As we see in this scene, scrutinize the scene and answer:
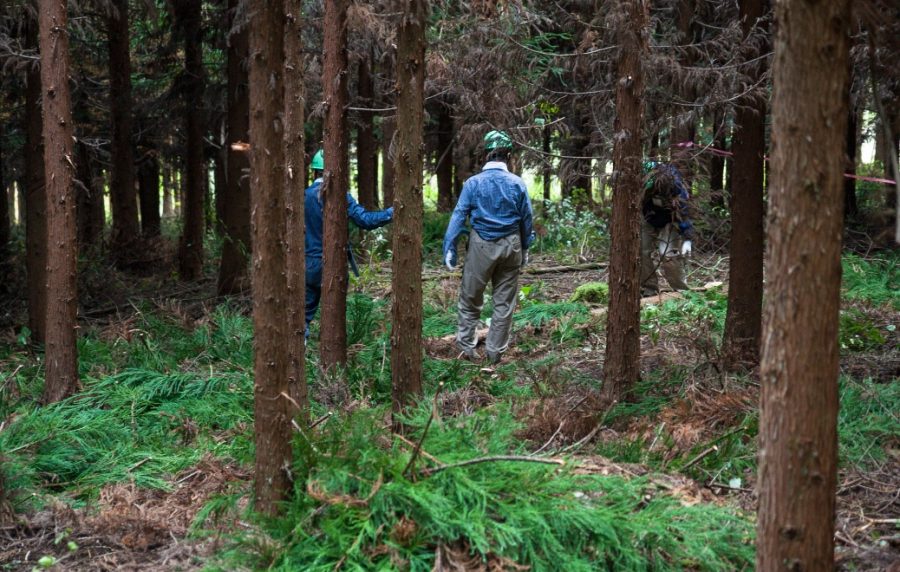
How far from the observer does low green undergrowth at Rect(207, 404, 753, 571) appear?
13.0 ft

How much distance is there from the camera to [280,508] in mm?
4438

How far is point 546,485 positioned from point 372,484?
877mm

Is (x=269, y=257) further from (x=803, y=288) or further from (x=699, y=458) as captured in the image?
(x=699, y=458)

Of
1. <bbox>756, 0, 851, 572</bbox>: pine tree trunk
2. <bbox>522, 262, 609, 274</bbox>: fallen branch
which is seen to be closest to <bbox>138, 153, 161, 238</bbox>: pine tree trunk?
<bbox>522, 262, 609, 274</bbox>: fallen branch

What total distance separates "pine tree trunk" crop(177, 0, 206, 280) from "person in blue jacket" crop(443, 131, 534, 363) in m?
7.76

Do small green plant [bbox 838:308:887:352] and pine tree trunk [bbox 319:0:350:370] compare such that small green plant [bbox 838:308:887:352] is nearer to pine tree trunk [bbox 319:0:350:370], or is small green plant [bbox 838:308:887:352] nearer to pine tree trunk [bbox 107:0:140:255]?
pine tree trunk [bbox 319:0:350:370]

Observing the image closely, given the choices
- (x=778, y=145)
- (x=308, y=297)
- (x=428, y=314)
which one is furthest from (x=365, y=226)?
(x=778, y=145)

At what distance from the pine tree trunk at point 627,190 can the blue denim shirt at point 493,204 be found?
2.22 meters

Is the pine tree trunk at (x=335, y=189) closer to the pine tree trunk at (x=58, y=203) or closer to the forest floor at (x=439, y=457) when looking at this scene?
the forest floor at (x=439, y=457)

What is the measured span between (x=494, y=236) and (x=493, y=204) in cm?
33

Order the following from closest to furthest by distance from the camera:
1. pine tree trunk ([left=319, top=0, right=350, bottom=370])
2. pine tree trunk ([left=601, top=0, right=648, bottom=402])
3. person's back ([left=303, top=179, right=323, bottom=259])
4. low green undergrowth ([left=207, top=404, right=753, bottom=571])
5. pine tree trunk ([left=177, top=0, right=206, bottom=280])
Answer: low green undergrowth ([left=207, top=404, right=753, bottom=571]) < pine tree trunk ([left=601, top=0, right=648, bottom=402]) < pine tree trunk ([left=319, top=0, right=350, bottom=370]) < person's back ([left=303, top=179, right=323, bottom=259]) < pine tree trunk ([left=177, top=0, right=206, bottom=280])

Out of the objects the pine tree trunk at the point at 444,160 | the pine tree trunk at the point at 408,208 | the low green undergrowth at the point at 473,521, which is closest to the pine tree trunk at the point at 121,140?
the pine tree trunk at the point at 444,160

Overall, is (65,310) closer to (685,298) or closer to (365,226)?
(365,226)

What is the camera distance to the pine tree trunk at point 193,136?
14586 mm
